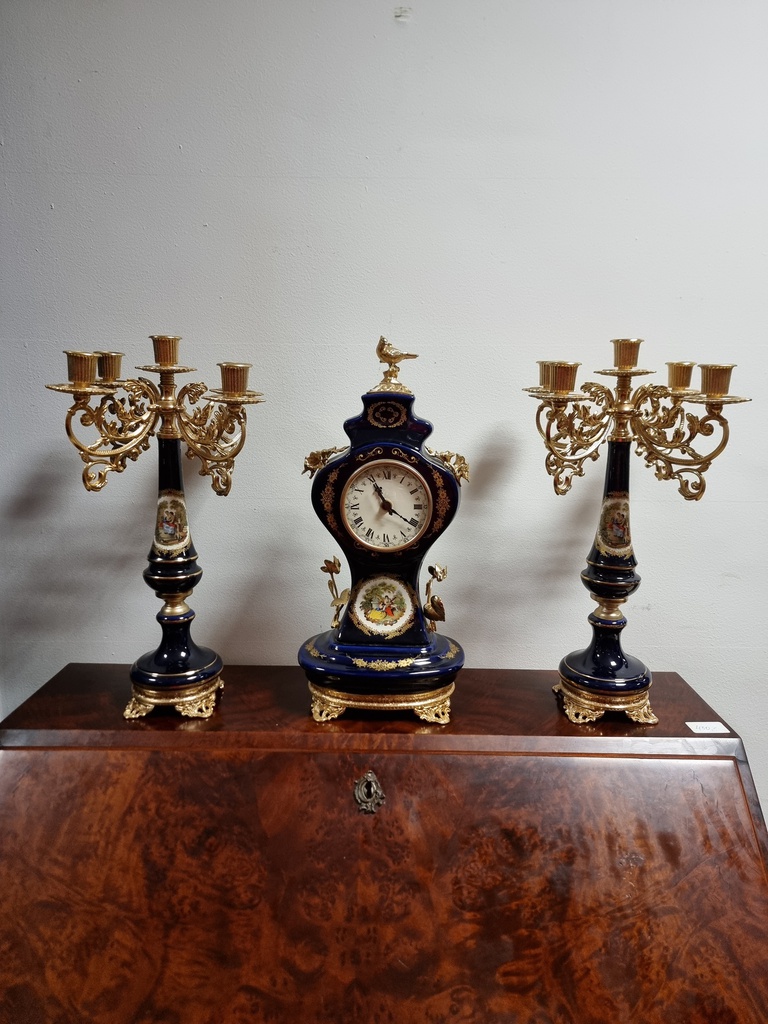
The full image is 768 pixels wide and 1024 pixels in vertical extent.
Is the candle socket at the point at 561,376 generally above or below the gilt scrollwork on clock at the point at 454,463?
above

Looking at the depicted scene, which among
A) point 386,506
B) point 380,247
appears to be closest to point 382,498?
point 386,506

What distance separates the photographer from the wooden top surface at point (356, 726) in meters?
1.21

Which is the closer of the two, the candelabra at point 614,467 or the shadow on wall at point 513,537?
the candelabra at point 614,467

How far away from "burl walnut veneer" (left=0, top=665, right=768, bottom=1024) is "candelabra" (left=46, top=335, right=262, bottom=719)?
61mm

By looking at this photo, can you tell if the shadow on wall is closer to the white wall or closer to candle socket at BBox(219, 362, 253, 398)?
the white wall

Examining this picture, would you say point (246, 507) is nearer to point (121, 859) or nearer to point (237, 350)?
point (237, 350)

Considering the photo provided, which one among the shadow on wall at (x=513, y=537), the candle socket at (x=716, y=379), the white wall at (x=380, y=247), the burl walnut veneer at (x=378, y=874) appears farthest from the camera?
the shadow on wall at (x=513, y=537)

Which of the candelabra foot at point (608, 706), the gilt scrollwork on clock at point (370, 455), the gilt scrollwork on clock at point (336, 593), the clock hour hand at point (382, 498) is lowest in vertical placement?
the candelabra foot at point (608, 706)

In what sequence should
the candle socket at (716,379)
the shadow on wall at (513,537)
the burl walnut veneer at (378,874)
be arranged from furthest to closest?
the shadow on wall at (513,537) < the candle socket at (716,379) < the burl walnut veneer at (378,874)

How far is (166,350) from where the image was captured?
1226 millimetres

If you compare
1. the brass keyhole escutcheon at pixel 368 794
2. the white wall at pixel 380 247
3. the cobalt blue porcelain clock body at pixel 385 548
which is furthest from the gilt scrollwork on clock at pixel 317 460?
the brass keyhole escutcheon at pixel 368 794

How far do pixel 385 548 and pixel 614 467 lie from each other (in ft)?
1.27

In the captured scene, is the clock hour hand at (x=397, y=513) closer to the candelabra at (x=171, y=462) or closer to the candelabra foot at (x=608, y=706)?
the candelabra at (x=171, y=462)

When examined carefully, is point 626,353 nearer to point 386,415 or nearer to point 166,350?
point 386,415
